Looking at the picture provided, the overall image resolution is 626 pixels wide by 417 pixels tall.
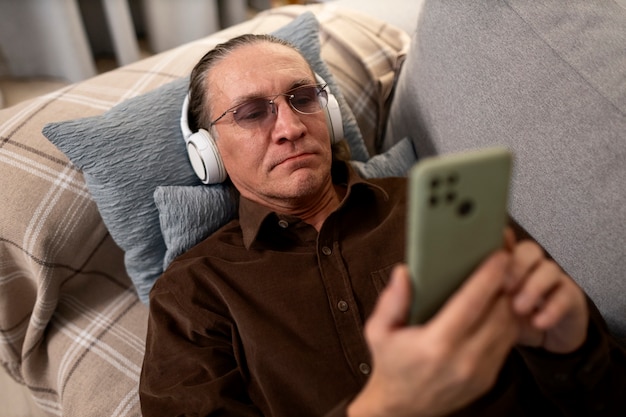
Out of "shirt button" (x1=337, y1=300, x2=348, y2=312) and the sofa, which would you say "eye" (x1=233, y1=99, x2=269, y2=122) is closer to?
the sofa

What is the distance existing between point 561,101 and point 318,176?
0.51 meters

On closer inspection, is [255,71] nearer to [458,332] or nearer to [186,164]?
[186,164]

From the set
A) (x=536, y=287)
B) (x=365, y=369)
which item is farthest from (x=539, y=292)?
(x=365, y=369)

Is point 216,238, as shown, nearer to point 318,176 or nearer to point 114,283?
point 318,176

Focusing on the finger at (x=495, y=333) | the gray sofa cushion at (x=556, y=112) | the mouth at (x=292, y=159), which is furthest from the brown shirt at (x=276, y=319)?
the finger at (x=495, y=333)

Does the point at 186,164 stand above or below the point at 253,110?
below

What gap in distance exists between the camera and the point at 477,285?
0.51 metres

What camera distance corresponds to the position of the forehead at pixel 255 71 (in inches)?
44.5

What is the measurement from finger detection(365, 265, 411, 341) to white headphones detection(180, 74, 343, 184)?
0.76m

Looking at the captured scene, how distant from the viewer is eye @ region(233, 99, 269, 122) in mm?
1118

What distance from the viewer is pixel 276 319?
100cm

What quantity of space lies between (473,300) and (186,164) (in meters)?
0.94

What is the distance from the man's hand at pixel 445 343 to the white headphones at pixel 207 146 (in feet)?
2.48

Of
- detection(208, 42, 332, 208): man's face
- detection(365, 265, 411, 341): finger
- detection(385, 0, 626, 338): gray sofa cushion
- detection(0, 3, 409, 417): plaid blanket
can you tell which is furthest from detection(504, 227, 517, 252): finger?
detection(0, 3, 409, 417): plaid blanket
